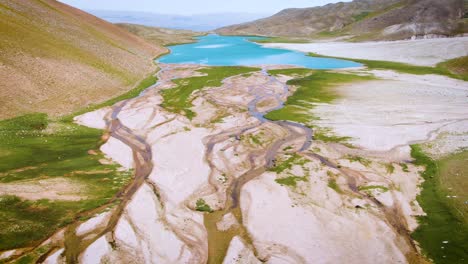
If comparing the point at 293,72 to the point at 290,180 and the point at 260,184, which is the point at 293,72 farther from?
the point at 260,184

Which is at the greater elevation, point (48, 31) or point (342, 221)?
point (48, 31)

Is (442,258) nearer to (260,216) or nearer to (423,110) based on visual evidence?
(260,216)

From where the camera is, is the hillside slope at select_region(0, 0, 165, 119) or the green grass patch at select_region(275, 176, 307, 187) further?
the hillside slope at select_region(0, 0, 165, 119)

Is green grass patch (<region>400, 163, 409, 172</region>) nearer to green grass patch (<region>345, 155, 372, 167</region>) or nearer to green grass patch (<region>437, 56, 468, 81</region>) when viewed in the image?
green grass patch (<region>345, 155, 372, 167</region>)

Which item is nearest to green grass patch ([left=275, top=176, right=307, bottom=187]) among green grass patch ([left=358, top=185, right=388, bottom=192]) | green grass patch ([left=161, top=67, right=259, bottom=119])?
green grass patch ([left=358, top=185, right=388, bottom=192])

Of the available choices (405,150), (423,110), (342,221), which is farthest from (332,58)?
(342,221)
